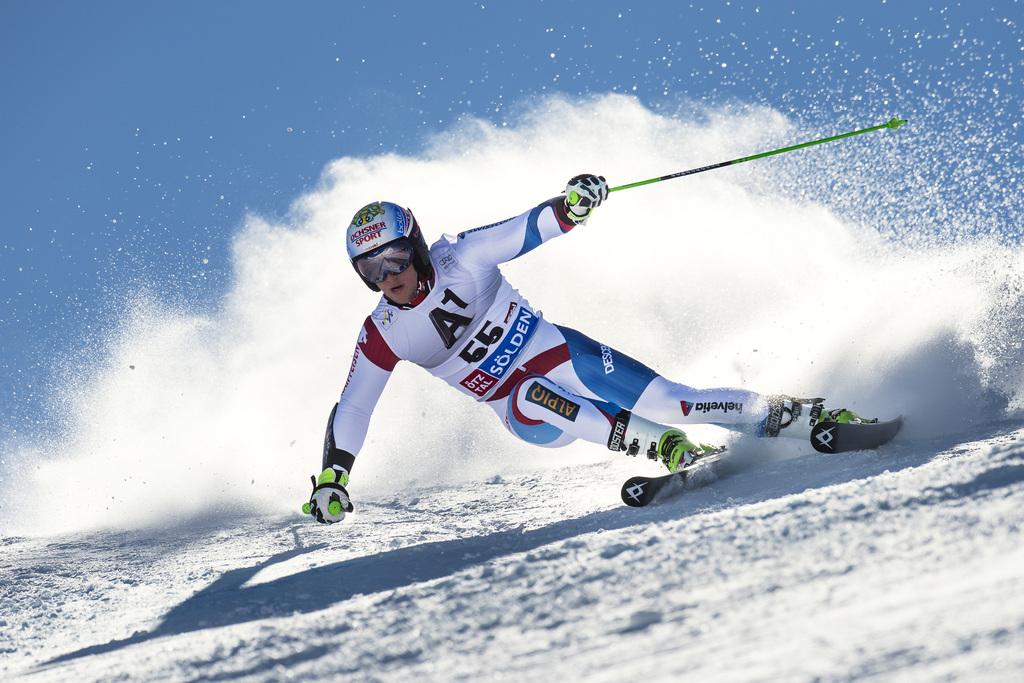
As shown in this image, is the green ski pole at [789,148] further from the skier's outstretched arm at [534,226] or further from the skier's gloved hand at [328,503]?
the skier's gloved hand at [328,503]

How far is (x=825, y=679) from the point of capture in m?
2.07

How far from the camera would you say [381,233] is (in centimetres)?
516

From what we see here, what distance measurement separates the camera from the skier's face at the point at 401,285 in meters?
5.15

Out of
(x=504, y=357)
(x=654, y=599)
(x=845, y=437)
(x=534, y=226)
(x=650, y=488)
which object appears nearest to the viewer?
(x=654, y=599)

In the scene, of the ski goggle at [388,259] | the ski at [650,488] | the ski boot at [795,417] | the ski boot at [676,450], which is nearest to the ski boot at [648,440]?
the ski boot at [676,450]

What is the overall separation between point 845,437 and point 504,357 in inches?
68.5

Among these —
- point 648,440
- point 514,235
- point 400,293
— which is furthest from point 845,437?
point 400,293

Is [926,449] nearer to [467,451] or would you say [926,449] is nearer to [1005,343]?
[1005,343]

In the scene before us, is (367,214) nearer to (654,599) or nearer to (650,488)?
(650,488)

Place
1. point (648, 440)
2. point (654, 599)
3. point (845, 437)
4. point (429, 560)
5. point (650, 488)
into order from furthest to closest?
point (648, 440) < point (845, 437) < point (650, 488) < point (429, 560) < point (654, 599)

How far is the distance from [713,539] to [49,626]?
3.06 metres

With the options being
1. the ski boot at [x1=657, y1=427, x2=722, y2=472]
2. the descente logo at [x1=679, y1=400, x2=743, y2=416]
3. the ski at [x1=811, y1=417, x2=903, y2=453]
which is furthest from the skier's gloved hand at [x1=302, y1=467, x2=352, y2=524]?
the ski at [x1=811, y1=417, x2=903, y2=453]

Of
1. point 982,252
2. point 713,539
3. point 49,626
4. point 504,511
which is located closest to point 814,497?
point 713,539

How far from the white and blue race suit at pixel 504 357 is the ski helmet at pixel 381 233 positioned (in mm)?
115
